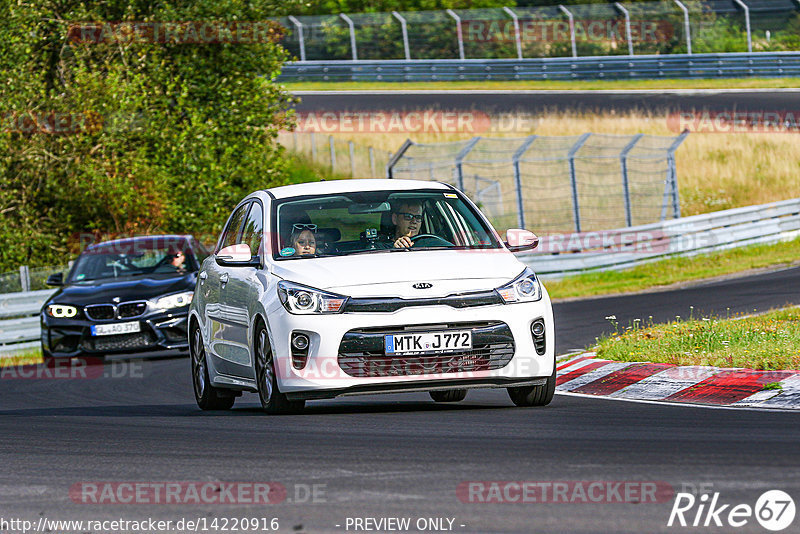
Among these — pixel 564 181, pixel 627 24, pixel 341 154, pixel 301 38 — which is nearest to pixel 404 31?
pixel 301 38

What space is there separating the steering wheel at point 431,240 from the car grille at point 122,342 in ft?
26.5

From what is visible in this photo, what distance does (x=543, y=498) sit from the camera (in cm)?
610

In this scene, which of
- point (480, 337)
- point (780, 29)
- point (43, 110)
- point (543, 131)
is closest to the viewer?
point (480, 337)

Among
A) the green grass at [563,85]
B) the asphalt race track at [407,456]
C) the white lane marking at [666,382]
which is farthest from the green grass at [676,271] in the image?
the green grass at [563,85]

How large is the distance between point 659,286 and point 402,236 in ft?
48.4

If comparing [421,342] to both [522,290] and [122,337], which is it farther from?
[122,337]

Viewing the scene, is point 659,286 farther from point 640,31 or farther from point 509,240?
point 640,31

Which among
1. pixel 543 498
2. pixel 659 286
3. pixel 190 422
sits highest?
pixel 543 498

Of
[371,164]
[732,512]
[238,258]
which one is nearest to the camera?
[732,512]

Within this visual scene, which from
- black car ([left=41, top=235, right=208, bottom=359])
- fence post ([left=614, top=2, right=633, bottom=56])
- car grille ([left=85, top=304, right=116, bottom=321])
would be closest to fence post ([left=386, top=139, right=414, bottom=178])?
black car ([left=41, top=235, right=208, bottom=359])

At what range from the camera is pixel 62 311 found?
1806cm

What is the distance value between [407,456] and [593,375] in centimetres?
476

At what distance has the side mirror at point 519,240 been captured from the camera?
10.1m

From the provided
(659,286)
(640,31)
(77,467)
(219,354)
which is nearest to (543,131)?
(640,31)
